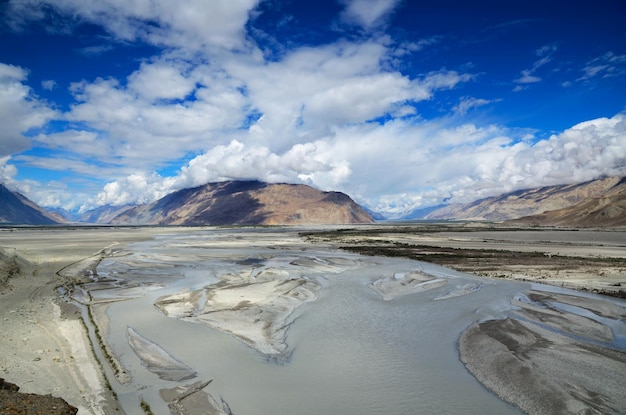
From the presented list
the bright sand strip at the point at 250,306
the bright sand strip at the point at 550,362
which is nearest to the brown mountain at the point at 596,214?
the bright sand strip at the point at 550,362

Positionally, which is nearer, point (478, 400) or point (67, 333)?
point (478, 400)

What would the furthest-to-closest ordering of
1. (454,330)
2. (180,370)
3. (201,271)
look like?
(201,271)
(454,330)
(180,370)

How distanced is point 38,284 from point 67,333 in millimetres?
13909

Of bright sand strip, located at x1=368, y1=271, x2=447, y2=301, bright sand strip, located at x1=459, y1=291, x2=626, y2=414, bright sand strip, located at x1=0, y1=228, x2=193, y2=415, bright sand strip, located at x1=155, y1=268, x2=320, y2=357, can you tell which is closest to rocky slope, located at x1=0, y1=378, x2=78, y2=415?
bright sand strip, located at x1=0, y1=228, x2=193, y2=415

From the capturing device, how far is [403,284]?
25031mm

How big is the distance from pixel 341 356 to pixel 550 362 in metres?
6.67

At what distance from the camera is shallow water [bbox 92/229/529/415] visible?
9047 millimetres

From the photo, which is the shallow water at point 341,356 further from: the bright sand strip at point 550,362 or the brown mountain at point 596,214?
the brown mountain at point 596,214

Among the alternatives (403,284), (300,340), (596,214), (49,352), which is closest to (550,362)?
(300,340)

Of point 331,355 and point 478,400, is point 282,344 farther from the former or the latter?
point 478,400

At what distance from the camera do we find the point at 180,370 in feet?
35.6

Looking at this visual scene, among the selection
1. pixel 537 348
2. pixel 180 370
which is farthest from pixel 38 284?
pixel 537 348

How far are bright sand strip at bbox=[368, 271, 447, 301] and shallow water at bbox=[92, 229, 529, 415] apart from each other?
2.41 feet

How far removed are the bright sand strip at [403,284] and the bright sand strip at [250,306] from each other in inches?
174
